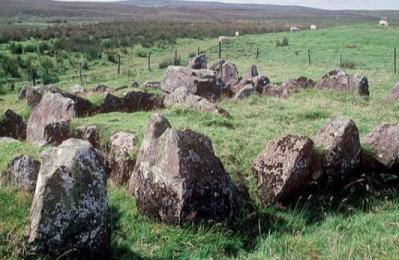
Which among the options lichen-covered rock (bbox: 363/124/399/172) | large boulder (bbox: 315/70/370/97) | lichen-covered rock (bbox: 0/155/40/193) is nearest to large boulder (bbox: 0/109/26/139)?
lichen-covered rock (bbox: 0/155/40/193)

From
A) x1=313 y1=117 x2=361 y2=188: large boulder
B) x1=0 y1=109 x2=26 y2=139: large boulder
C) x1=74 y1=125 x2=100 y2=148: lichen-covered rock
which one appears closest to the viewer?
x1=313 y1=117 x2=361 y2=188: large boulder

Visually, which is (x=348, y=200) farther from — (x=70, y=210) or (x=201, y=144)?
(x=70, y=210)

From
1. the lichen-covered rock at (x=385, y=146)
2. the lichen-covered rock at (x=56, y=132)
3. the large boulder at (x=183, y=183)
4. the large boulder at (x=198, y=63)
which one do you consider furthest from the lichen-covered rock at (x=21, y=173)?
the large boulder at (x=198, y=63)

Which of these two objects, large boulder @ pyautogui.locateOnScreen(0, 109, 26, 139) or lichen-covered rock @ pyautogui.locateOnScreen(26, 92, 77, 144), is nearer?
lichen-covered rock @ pyautogui.locateOnScreen(26, 92, 77, 144)

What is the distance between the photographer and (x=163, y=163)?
32.7ft

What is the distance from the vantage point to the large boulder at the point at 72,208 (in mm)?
8215

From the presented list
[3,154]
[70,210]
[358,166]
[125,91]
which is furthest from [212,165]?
[125,91]

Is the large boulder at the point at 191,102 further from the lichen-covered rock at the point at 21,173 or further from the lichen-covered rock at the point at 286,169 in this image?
the lichen-covered rock at the point at 21,173

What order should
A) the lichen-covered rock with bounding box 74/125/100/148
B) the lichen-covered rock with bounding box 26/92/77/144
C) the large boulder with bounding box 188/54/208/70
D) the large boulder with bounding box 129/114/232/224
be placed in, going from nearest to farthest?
the large boulder with bounding box 129/114/232/224 < the lichen-covered rock with bounding box 74/125/100/148 < the lichen-covered rock with bounding box 26/92/77/144 < the large boulder with bounding box 188/54/208/70

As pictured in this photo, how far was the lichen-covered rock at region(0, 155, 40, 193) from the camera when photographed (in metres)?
9.91

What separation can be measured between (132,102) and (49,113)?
298 cm

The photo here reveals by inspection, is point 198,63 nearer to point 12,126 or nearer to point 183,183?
point 12,126

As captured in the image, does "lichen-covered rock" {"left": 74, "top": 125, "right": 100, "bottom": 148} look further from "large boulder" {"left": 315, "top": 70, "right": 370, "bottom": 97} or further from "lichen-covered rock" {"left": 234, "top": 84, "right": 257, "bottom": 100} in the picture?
"large boulder" {"left": 315, "top": 70, "right": 370, "bottom": 97}

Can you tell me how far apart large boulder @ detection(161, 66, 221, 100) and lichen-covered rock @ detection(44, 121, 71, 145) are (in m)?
8.03
